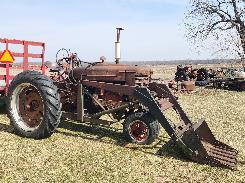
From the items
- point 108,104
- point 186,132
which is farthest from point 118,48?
point 186,132

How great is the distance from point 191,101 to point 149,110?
8.19 m

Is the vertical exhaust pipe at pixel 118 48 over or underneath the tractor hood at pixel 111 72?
over

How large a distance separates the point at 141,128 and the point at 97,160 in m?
1.26

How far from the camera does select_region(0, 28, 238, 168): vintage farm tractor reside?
19.3 ft

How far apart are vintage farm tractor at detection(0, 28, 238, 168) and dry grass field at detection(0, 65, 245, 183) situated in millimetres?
291

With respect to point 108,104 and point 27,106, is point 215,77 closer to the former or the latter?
point 108,104

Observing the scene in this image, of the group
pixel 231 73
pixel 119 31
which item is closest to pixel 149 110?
pixel 119 31

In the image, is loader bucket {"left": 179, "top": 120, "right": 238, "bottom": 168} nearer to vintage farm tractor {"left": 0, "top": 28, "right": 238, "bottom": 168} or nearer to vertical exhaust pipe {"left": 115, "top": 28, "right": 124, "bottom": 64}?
vintage farm tractor {"left": 0, "top": 28, "right": 238, "bottom": 168}

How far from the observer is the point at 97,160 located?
5508mm

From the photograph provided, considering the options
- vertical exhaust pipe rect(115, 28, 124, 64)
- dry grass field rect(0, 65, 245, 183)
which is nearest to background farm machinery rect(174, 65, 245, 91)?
dry grass field rect(0, 65, 245, 183)

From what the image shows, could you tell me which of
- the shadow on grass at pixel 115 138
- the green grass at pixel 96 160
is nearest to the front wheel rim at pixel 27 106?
the green grass at pixel 96 160

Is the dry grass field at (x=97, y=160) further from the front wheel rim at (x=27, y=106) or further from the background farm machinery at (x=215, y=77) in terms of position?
the background farm machinery at (x=215, y=77)

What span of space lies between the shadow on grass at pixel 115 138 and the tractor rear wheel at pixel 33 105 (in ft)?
2.59

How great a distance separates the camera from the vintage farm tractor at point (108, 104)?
5.88 m
